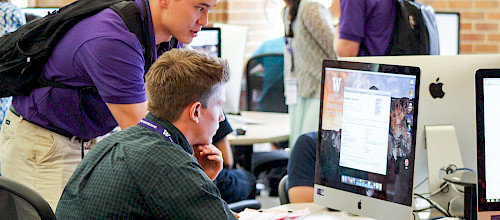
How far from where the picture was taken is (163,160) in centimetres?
158

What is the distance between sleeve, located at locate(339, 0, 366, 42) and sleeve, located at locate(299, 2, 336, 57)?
1.08ft

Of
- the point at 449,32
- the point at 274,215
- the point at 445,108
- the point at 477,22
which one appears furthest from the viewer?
the point at 477,22

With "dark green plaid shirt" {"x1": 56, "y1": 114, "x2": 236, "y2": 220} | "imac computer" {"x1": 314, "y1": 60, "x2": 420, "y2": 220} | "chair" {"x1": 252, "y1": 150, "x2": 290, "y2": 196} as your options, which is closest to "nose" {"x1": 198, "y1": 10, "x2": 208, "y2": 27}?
"imac computer" {"x1": 314, "y1": 60, "x2": 420, "y2": 220}

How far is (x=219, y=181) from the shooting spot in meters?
3.40

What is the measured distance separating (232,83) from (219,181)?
82 centimetres

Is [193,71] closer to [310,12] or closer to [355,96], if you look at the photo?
[355,96]

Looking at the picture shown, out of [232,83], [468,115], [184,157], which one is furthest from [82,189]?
[232,83]

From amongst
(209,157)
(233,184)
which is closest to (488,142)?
(209,157)

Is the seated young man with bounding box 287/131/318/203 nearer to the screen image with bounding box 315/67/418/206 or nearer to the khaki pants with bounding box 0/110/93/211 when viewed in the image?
the screen image with bounding box 315/67/418/206

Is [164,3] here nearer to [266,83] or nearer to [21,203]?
[21,203]

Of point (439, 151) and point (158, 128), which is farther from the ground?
point (158, 128)

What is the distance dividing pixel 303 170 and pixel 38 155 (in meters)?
0.89

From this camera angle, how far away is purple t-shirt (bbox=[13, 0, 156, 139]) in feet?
6.64

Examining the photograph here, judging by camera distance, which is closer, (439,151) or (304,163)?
(439,151)
